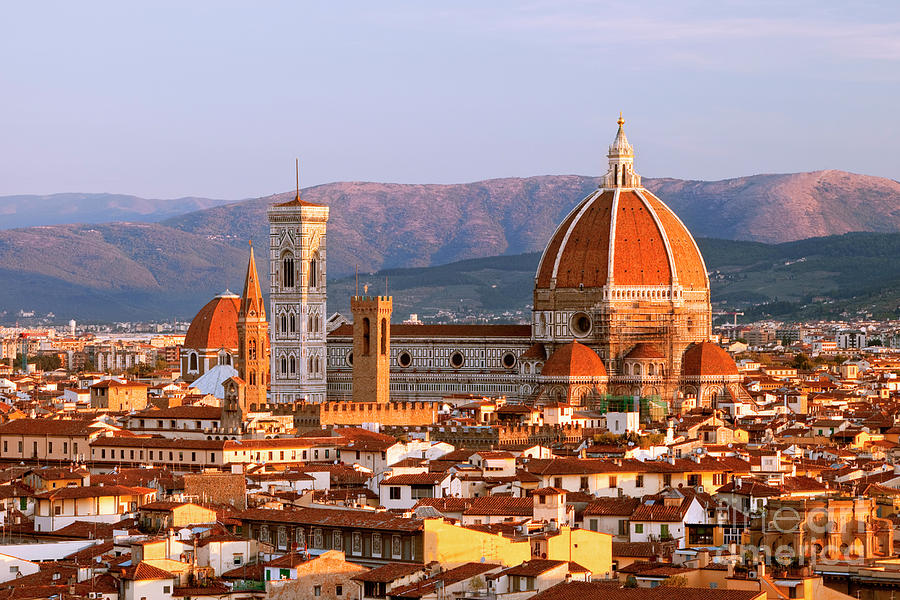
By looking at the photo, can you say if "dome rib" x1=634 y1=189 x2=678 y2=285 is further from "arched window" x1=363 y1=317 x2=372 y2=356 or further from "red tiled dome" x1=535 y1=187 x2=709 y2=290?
"arched window" x1=363 y1=317 x2=372 y2=356

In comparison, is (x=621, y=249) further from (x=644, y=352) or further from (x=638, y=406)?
(x=638, y=406)

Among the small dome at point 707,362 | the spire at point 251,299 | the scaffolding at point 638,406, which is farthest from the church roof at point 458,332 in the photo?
the scaffolding at point 638,406

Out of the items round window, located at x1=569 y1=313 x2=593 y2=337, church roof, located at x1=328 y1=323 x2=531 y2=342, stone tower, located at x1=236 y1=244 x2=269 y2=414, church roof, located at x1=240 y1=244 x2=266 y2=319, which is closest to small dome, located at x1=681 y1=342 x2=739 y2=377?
round window, located at x1=569 y1=313 x2=593 y2=337

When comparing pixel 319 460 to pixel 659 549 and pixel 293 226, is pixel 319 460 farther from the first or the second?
pixel 293 226

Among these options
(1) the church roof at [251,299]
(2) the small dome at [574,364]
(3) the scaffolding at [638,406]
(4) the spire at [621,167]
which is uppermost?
(4) the spire at [621,167]

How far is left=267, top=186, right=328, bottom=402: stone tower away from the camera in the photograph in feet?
397

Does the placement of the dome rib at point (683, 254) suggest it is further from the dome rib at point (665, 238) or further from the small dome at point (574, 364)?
the small dome at point (574, 364)

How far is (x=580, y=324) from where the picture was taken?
119 meters

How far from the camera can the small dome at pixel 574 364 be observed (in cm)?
11112

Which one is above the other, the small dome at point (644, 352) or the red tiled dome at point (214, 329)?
the red tiled dome at point (214, 329)

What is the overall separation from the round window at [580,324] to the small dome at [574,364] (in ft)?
17.9

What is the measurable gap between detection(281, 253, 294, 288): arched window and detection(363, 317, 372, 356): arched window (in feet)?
23.2

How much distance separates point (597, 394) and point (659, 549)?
64.5 meters

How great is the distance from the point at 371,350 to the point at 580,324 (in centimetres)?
1108
